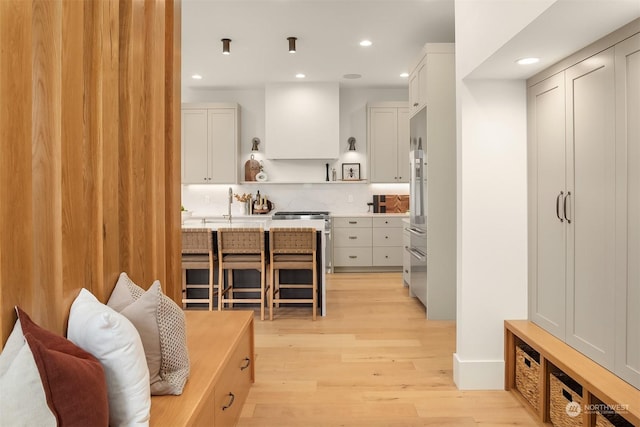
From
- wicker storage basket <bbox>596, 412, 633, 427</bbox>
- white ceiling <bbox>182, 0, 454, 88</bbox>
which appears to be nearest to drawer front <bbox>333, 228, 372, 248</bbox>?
white ceiling <bbox>182, 0, 454, 88</bbox>

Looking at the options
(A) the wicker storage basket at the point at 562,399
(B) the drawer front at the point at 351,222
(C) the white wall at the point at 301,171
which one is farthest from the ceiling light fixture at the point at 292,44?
(A) the wicker storage basket at the point at 562,399

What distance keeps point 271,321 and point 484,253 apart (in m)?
2.26

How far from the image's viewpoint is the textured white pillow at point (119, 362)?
140cm

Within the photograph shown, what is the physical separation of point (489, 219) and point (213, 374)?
187 cm

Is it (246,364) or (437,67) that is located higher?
(437,67)

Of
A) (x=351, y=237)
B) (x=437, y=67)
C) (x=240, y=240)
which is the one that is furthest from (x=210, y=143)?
(x=437, y=67)

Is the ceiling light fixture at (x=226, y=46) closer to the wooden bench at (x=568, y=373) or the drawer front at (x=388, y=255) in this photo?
the drawer front at (x=388, y=255)

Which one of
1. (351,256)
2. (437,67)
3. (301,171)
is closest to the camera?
(437,67)

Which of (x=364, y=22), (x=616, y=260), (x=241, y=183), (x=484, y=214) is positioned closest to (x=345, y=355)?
(x=484, y=214)

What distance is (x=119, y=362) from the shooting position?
1.40 metres

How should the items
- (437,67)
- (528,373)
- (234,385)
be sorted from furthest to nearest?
(437,67) → (528,373) → (234,385)

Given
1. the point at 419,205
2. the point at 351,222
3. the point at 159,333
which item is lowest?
the point at 159,333

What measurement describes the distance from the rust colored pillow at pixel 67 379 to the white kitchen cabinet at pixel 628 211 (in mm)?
2021

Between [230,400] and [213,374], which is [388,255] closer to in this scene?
[230,400]
